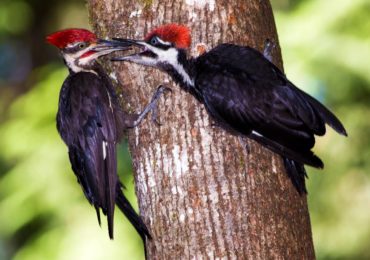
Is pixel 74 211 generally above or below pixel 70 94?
below

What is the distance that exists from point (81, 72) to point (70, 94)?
18cm

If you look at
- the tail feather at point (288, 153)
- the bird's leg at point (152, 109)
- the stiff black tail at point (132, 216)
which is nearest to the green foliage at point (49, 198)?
the stiff black tail at point (132, 216)

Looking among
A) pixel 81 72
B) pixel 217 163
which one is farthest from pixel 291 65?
pixel 217 163

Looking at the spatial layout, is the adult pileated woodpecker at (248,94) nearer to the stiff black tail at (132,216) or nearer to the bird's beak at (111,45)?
the bird's beak at (111,45)

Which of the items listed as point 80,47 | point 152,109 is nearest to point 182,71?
A: point 152,109

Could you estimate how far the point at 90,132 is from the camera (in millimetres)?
4969

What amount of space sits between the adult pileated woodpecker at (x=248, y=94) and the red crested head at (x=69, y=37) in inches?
22.0

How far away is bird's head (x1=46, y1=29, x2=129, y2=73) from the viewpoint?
478cm

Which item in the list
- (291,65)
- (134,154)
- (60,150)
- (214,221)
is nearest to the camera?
(214,221)

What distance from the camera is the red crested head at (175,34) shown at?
427 centimetres

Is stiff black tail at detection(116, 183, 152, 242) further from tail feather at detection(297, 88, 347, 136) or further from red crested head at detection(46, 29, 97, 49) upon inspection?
tail feather at detection(297, 88, 347, 136)

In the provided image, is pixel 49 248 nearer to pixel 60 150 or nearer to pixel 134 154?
pixel 60 150

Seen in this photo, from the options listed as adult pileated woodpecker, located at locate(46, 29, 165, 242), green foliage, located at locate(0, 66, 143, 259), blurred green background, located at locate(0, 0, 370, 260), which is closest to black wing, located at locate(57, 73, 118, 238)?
adult pileated woodpecker, located at locate(46, 29, 165, 242)

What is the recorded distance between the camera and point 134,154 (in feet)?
14.5
